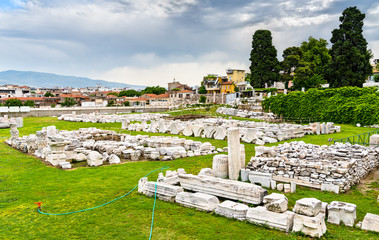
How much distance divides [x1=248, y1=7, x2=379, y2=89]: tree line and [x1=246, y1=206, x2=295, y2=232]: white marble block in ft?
109

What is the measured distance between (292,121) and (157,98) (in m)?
53.0

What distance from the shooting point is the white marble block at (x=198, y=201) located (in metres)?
7.07

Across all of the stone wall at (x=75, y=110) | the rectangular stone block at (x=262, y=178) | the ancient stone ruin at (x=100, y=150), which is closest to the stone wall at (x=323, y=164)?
the rectangular stone block at (x=262, y=178)

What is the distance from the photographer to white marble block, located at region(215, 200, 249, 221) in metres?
6.48

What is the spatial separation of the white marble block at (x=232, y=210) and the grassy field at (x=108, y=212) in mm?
128

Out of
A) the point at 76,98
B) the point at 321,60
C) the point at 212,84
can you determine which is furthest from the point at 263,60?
the point at 76,98

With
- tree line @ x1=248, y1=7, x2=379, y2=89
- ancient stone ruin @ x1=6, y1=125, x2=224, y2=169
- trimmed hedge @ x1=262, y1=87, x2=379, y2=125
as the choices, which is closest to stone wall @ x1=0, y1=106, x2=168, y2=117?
tree line @ x1=248, y1=7, x2=379, y2=89

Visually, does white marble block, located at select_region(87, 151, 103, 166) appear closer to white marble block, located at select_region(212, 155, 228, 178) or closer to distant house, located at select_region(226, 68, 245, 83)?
white marble block, located at select_region(212, 155, 228, 178)

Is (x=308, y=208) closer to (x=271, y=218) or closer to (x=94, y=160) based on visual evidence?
(x=271, y=218)

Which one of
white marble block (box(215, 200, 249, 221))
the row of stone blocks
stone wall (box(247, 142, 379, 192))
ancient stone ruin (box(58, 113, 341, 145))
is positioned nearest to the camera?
the row of stone blocks

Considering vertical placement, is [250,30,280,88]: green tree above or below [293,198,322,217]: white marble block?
above

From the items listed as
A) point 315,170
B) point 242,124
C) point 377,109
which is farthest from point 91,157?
point 377,109

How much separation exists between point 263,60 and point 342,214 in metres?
46.0

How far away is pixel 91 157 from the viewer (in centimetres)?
1240
